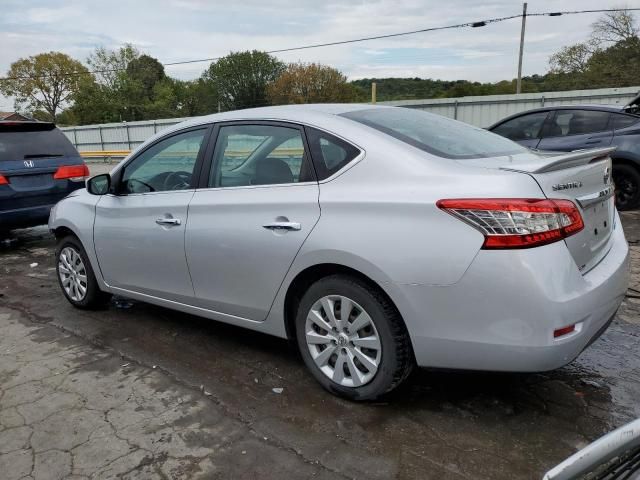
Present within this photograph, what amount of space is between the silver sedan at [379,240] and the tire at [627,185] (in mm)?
4934

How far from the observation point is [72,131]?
3064 cm

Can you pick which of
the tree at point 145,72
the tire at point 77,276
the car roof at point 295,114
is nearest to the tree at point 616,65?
the car roof at point 295,114

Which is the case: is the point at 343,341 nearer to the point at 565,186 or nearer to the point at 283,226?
the point at 283,226

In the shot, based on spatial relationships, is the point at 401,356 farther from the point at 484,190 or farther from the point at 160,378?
the point at 160,378

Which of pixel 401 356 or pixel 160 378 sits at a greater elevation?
pixel 401 356

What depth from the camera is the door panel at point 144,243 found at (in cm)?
343

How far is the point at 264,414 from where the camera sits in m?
2.75

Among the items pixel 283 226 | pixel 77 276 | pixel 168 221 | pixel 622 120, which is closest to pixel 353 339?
pixel 283 226

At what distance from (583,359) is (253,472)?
86.8 inches

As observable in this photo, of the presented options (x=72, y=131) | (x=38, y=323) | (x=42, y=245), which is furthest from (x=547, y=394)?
(x=72, y=131)

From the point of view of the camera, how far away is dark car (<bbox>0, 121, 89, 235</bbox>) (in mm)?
6316

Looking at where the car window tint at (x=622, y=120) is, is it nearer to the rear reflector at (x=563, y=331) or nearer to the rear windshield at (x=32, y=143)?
the rear reflector at (x=563, y=331)

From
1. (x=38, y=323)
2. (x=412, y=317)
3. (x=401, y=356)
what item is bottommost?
(x=38, y=323)

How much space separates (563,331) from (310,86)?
225ft
